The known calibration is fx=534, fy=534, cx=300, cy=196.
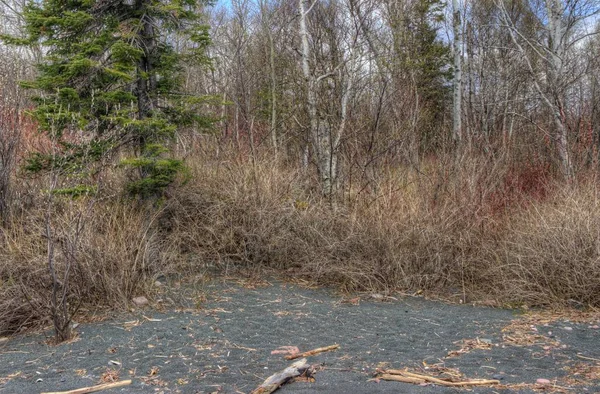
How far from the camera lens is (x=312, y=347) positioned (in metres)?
4.54

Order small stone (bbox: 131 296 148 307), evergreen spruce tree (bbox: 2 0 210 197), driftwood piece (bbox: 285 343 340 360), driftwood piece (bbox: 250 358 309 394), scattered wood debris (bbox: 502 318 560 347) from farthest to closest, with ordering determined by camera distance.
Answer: evergreen spruce tree (bbox: 2 0 210 197)
small stone (bbox: 131 296 148 307)
scattered wood debris (bbox: 502 318 560 347)
driftwood piece (bbox: 285 343 340 360)
driftwood piece (bbox: 250 358 309 394)

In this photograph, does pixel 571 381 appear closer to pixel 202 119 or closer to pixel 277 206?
pixel 277 206

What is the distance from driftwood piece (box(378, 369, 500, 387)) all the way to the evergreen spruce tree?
12.7ft

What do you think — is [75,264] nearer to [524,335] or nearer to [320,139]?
[524,335]

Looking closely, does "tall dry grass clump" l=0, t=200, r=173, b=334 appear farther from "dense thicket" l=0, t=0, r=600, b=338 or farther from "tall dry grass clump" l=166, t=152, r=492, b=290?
"tall dry grass clump" l=166, t=152, r=492, b=290

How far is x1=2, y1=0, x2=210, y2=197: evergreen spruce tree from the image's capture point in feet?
20.8

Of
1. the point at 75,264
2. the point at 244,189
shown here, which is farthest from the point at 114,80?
the point at 75,264

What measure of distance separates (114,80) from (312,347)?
4326 millimetres

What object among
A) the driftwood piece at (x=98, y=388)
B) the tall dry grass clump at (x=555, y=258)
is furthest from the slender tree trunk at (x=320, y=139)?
the driftwood piece at (x=98, y=388)

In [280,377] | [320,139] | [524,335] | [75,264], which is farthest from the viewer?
[320,139]

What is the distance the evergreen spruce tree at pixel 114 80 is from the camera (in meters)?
6.34

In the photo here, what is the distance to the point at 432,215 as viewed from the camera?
6973 millimetres

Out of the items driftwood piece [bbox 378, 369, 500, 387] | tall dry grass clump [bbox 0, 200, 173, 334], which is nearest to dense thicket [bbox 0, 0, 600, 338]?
tall dry grass clump [bbox 0, 200, 173, 334]

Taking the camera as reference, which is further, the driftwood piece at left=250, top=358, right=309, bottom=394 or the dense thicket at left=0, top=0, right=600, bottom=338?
the dense thicket at left=0, top=0, right=600, bottom=338
